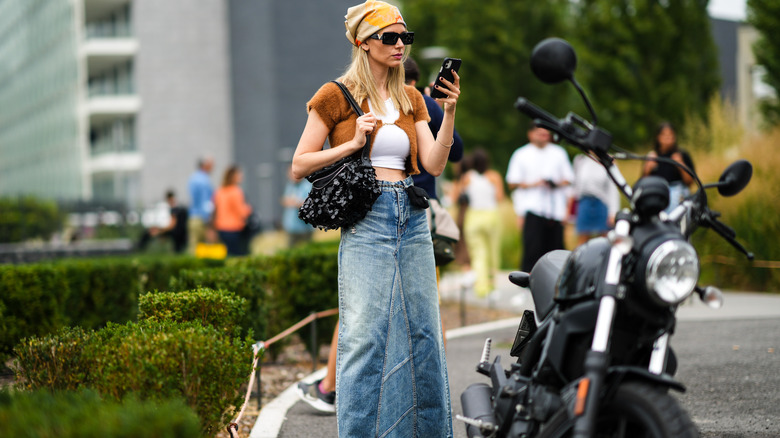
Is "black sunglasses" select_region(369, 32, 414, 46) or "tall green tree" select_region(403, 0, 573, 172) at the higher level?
"tall green tree" select_region(403, 0, 573, 172)

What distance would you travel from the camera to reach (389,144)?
4.21 meters

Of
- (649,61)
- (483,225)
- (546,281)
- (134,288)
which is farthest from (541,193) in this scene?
(649,61)

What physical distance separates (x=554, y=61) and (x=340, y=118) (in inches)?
52.5

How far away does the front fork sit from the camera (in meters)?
2.82

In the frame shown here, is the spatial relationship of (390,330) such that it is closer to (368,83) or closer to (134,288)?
(368,83)

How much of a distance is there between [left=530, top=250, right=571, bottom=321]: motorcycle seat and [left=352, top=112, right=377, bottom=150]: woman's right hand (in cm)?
93

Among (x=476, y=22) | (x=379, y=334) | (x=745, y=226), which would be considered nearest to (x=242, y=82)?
(x=476, y=22)

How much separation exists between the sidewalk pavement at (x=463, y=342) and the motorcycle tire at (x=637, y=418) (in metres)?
2.30

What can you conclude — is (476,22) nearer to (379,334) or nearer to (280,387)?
(280,387)

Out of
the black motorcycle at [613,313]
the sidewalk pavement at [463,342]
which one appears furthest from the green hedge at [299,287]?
the black motorcycle at [613,313]

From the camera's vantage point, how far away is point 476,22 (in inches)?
1545

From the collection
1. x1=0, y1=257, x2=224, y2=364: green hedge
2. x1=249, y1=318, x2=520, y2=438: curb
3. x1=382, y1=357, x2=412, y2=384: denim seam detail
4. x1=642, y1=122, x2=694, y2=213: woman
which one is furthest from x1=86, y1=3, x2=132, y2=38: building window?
x1=382, y1=357, x2=412, y2=384: denim seam detail

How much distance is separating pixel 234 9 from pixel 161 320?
45.3 metres

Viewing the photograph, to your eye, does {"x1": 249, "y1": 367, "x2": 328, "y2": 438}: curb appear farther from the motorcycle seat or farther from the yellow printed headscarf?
the yellow printed headscarf
